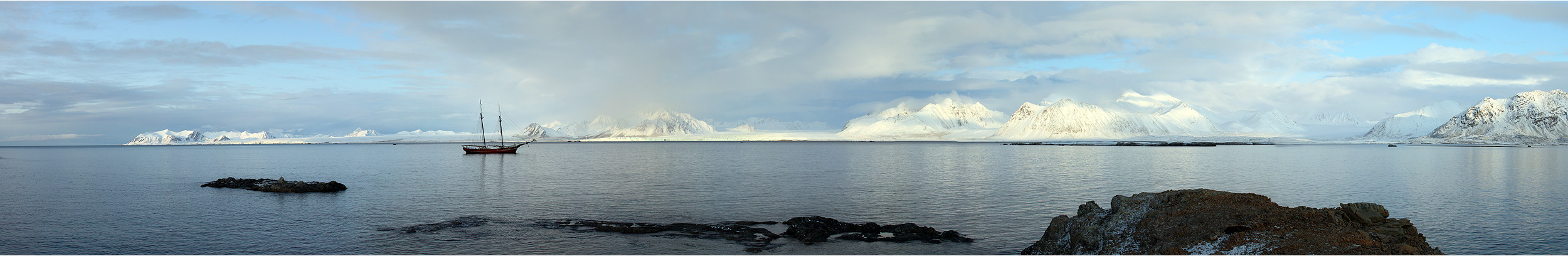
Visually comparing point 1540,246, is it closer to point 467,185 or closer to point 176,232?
point 176,232

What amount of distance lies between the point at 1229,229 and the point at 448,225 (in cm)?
2423

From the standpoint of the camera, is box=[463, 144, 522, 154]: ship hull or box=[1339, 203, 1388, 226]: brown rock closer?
box=[1339, 203, 1388, 226]: brown rock

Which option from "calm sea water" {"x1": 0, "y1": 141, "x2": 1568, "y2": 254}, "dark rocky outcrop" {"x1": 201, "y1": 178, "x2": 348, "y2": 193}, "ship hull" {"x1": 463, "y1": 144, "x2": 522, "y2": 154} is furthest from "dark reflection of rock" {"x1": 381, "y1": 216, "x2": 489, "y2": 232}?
"ship hull" {"x1": 463, "y1": 144, "x2": 522, "y2": 154}

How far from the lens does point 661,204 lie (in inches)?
1319

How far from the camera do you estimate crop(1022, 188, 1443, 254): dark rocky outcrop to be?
13.8m

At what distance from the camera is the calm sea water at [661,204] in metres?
22.0

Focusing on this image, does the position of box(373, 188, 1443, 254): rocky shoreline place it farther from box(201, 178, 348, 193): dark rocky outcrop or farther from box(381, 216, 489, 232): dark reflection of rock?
box(201, 178, 348, 193): dark rocky outcrop

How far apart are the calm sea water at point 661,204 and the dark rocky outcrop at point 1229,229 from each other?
3206 millimetres

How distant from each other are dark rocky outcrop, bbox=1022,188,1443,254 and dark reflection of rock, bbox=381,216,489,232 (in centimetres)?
1967

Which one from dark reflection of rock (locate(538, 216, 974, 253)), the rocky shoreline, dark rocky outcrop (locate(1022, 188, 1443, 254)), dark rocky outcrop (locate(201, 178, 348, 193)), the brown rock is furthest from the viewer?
dark rocky outcrop (locate(201, 178, 348, 193))

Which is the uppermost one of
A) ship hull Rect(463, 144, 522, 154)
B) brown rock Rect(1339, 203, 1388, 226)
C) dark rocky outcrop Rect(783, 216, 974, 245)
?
ship hull Rect(463, 144, 522, 154)

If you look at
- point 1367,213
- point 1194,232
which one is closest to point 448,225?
point 1194,232

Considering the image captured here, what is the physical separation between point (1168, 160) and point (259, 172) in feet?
353

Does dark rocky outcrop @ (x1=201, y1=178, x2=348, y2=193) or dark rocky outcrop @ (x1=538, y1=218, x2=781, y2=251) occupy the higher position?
dark rocky outcrop @ (x1=201, y1=178, x2=348, y2=193)
